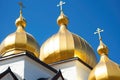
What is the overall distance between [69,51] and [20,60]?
287 centimetres

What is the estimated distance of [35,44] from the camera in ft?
53.0

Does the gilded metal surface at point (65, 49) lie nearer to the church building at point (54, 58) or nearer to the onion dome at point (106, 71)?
the church building at point (54, 58)

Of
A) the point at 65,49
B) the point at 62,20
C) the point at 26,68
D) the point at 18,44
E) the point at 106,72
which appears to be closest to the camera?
the point at 26,68

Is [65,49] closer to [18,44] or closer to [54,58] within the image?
[54,58]

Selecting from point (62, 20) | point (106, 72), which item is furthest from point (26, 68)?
point (62, 20)

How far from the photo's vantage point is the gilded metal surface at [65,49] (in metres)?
16.2

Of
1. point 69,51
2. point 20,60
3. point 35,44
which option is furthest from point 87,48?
point 20,60

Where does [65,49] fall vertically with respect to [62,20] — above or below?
below

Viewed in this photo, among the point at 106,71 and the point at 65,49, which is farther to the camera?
the point at 65,49

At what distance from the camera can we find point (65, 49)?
16.2 m

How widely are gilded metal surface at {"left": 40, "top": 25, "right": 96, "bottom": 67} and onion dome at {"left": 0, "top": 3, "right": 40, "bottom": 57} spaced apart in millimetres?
574

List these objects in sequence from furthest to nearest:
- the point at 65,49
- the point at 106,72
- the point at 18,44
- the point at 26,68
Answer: the point at 65,49, the point at 18,44, the point at 106,72, the point at 26,68

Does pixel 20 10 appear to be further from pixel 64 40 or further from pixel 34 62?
pixel 34 62

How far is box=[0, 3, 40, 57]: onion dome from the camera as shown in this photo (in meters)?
15.5
